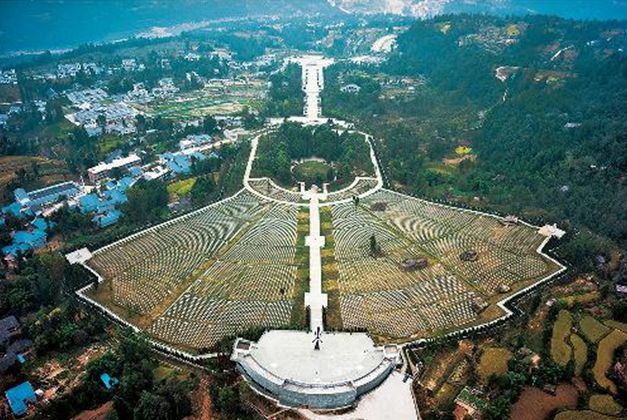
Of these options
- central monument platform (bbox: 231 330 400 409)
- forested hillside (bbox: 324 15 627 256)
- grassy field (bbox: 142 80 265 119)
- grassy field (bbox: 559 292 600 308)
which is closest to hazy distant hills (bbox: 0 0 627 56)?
grassy field (bbox: 142 80 265 119)

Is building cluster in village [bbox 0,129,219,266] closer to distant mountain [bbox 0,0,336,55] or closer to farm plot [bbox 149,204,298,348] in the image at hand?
farm plot [bbox 149,204,298,348]

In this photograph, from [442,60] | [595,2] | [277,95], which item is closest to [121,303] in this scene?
[277,95]

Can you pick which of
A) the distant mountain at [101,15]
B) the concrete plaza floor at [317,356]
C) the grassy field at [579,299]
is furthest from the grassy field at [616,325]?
the distant mountain at [101,15]

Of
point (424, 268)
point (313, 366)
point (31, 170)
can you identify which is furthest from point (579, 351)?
point (31, 170)

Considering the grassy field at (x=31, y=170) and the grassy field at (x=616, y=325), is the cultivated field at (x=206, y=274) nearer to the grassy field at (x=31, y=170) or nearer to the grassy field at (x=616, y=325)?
the grassy field at (x=31, y=170)

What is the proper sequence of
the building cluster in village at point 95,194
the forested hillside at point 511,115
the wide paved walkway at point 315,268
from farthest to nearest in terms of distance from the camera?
the forested hillside at point 511,115, the building cluster in village at point 95,194, the wide paved walkway at point 315,268
